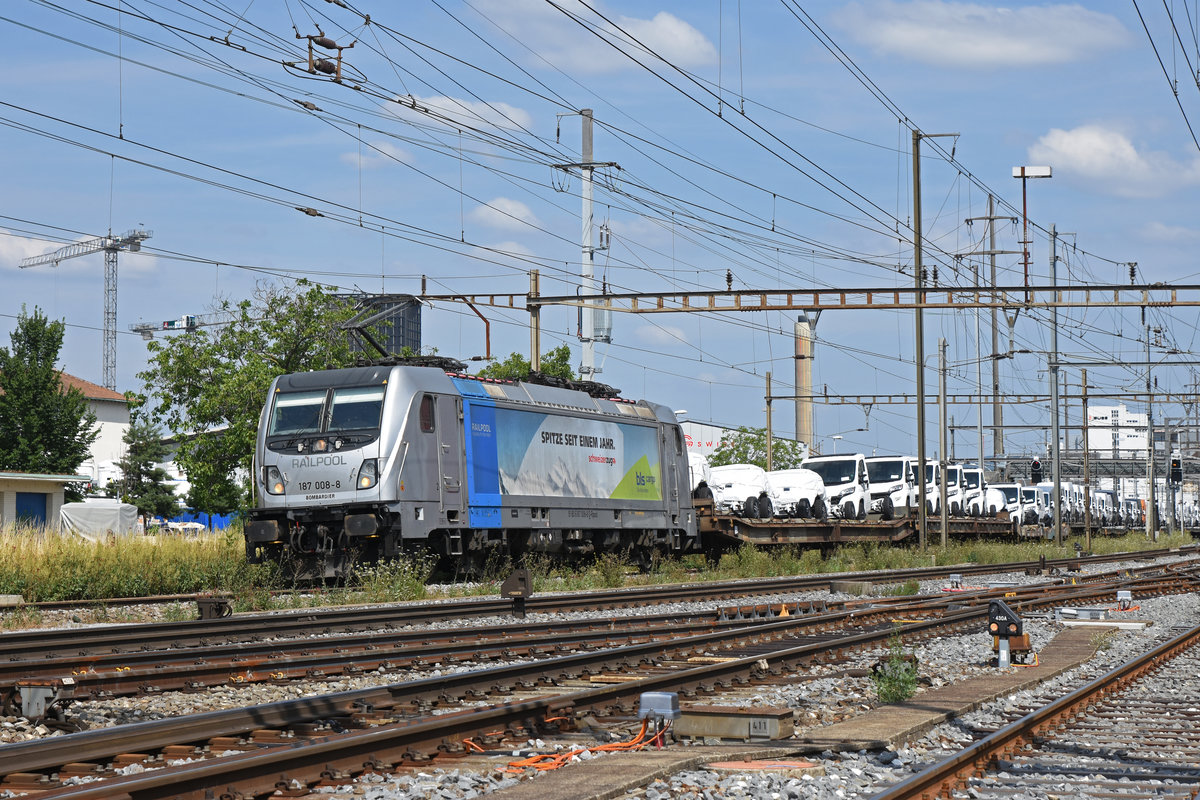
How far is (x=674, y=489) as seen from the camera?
2944 cm

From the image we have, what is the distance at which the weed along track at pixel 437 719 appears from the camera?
6.32 m

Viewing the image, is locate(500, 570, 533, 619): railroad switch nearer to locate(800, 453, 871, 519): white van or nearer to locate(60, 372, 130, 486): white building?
locate(800, 453, 871, 519): white van

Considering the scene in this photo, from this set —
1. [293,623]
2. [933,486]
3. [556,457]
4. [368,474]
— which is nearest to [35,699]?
[293,623]

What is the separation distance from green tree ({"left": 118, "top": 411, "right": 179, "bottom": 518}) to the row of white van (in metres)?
50.1

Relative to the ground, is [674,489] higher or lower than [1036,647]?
higher

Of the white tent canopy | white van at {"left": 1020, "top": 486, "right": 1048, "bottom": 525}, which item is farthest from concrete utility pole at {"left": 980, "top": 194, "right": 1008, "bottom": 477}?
the white tent canopy

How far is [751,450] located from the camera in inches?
3187

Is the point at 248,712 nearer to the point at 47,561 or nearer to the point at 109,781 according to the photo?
the point at 109,781

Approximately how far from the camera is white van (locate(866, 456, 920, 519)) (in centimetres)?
4025

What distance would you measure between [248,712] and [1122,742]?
213 inches

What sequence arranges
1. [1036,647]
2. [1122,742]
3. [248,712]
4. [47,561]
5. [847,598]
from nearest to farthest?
[248,712]
[1122,742]
[1036,647]
[47,561]
[847,598]

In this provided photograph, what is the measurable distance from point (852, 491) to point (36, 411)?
41318 millimetres

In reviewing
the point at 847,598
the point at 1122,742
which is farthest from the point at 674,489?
the point at 1122,742

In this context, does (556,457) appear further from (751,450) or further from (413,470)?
(751,450)
